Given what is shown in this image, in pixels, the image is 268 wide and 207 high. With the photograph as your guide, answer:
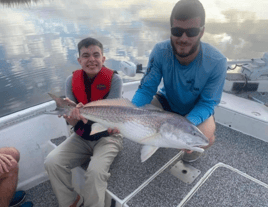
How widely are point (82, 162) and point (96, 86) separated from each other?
0.98 metres

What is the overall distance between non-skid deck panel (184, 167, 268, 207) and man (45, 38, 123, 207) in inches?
37.6

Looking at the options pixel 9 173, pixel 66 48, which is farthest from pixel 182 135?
pixel 66 48

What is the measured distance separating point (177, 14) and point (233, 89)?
3035mm

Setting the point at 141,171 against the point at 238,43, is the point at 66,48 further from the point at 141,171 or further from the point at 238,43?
the point at 238,43

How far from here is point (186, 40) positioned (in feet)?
6.89

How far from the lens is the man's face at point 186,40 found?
2012mm

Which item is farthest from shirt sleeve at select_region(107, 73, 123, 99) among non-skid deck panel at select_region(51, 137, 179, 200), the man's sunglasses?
the man's sunglasses

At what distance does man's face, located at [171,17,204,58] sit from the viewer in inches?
79.2

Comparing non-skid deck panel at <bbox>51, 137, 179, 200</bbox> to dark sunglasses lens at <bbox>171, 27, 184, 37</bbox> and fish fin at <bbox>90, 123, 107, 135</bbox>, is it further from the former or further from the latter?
dark sunglasses lens at <bbox>171, 27, 184, 37</bbox>

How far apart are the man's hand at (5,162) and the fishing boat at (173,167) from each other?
493 millimetres

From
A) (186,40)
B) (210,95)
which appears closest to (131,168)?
(210,95)

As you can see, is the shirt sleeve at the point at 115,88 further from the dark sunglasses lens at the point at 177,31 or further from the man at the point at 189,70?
the dark sunglasses lens at the point at 177,31

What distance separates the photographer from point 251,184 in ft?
7.13

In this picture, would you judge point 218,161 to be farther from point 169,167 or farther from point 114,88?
point 114,88
